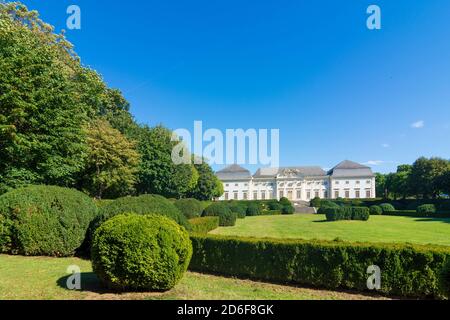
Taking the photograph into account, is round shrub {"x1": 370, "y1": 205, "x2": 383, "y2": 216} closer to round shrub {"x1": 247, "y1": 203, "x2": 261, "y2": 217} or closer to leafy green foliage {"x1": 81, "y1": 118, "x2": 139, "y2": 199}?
round shrub {"x1": 247, "y1": 203, "x2": 261, "y2": 217}

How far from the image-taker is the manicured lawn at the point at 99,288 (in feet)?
19.9

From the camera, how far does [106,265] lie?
19.7 feet

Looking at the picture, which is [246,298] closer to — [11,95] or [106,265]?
[106,265]

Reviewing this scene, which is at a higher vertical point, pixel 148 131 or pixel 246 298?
pixel 148 131

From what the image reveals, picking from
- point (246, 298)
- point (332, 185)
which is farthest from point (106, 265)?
point (332, 185)

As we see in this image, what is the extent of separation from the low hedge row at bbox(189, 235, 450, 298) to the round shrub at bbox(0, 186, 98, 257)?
425cm

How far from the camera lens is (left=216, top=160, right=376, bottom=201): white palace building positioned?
87.2m

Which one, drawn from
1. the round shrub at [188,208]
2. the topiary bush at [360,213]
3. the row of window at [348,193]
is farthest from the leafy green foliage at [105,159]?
the row of window at [348,193]

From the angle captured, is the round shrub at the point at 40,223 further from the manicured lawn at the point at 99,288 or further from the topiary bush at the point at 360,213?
the topiary bush at the point at 360,213

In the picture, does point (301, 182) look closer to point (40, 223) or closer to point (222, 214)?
point (222, 214)

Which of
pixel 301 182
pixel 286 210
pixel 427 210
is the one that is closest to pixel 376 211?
pixel 427 210

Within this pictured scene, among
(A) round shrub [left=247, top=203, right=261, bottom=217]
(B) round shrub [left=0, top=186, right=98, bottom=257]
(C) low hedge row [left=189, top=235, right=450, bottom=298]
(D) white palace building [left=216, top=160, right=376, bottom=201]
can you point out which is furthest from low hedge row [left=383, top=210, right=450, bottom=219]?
(D) white palace building [left=216, top=160, right=376, bottom=201]

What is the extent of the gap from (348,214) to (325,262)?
83.0 feet
